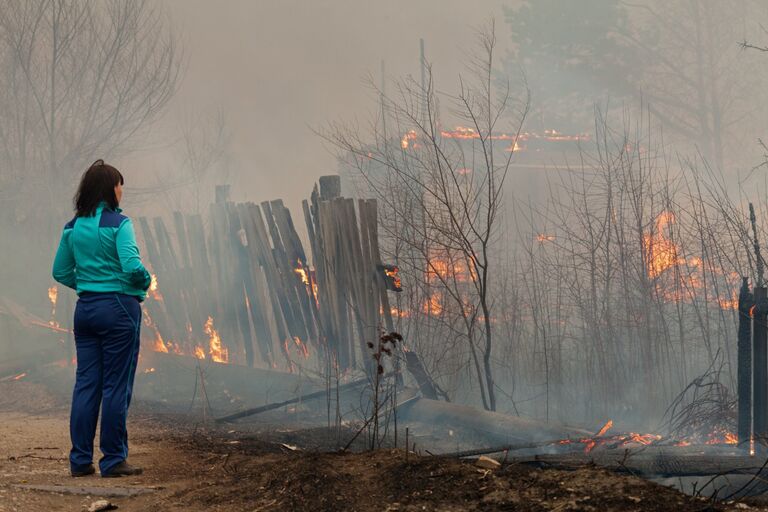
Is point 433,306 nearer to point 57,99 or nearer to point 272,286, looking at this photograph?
point 272,286

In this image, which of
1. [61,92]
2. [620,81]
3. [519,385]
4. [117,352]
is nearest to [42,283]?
[61,92]

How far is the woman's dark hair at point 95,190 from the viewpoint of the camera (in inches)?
189

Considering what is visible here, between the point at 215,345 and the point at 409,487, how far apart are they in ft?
22.9

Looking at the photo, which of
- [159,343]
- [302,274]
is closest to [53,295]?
[159,343]

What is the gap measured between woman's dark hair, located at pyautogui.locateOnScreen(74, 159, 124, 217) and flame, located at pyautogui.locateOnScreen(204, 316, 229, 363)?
18.3ft

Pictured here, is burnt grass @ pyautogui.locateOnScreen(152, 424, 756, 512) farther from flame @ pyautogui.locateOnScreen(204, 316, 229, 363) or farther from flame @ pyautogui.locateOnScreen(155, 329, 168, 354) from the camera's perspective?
flame @ pyautogui.locateOnScreen(155, 329, 168, 354)

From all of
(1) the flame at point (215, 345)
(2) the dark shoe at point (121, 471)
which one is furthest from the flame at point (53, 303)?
A: (2) the dark shoe at point (121, 471)

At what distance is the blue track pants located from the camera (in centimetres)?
466

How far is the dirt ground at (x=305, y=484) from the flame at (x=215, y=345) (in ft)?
14.4

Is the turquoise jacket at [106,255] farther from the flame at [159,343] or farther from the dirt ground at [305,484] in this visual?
the flame at [159,343]

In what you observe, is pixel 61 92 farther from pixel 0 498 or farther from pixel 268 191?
pixel 268 191

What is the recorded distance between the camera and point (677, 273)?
7.62 meters

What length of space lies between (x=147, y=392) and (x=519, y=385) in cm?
415

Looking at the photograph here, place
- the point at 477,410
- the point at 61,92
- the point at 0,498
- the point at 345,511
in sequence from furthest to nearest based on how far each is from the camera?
the point at 61,92
the point at 477,410
the point at 0,498
the point at 345,511
